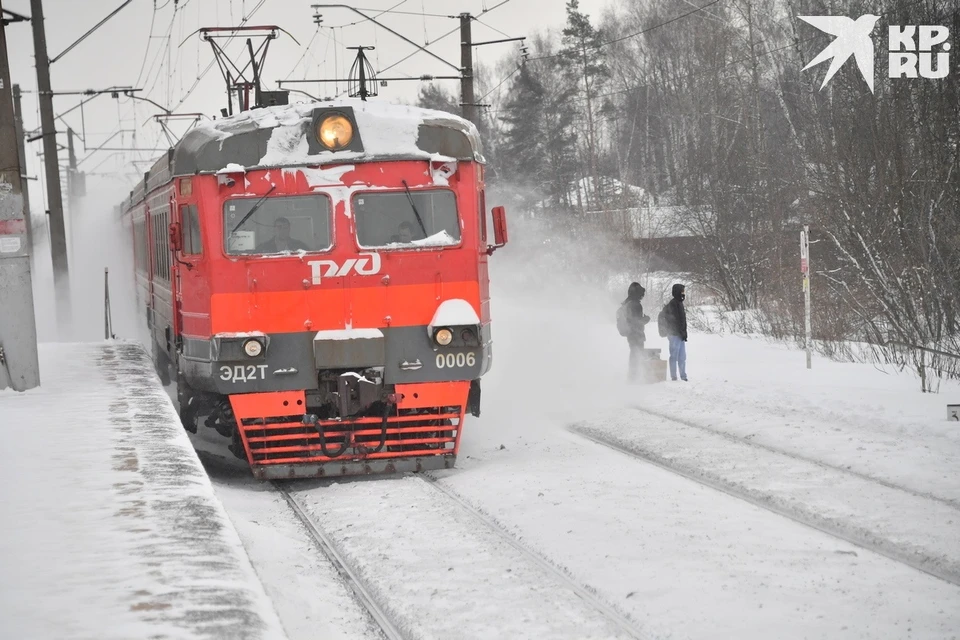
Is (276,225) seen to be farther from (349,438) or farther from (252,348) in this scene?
(349,438)

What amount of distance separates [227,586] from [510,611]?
5.67 feet

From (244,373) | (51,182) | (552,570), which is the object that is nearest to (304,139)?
(244,373)

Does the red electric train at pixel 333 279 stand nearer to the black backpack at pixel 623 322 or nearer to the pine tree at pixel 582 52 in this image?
the black backpack at pixel 623 322

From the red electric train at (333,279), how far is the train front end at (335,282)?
1cm

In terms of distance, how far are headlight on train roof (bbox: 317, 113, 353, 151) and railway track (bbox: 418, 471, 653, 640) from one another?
3.15 metres

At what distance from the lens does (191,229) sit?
412 inches

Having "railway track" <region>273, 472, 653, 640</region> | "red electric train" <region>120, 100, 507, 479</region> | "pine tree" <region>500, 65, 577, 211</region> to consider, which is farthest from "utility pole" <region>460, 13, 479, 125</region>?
"pine tree" <region>500, 65, 577, 211</region>

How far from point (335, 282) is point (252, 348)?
0.93m

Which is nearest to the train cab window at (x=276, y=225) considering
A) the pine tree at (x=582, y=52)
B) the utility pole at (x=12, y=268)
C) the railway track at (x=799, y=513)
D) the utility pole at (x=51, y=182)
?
the utility pole at (x=12, y=268)

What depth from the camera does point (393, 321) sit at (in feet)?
33.9


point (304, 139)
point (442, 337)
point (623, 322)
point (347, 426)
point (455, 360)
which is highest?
point (304, 139)

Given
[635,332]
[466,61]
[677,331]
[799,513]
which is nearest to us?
[799,513]

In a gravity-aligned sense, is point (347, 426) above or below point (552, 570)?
above

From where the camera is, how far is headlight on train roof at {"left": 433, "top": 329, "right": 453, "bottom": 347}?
1038 centimetres
